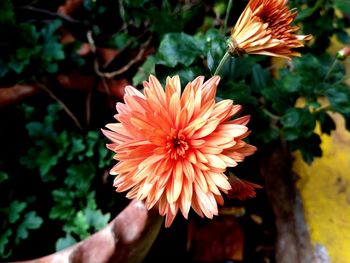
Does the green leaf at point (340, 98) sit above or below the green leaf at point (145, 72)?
below

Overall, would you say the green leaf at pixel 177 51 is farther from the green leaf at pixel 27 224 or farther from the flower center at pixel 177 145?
the green leaf at pixel 27 224

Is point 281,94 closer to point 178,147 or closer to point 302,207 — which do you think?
point 302,207

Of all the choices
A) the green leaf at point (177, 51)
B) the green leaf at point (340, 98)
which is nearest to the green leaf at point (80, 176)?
the green leaf at point (177, 51)

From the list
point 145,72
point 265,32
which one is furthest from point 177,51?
point 265,32

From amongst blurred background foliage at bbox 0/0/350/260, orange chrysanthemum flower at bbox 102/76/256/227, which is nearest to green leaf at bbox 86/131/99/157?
blurred background foliage at bbox 0/0/350/260

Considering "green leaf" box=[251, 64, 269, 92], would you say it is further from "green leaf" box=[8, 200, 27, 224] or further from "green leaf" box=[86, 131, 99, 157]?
"green leaf" box=[8, 200, 27, 224]

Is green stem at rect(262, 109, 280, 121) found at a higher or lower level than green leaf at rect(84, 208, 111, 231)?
higher
